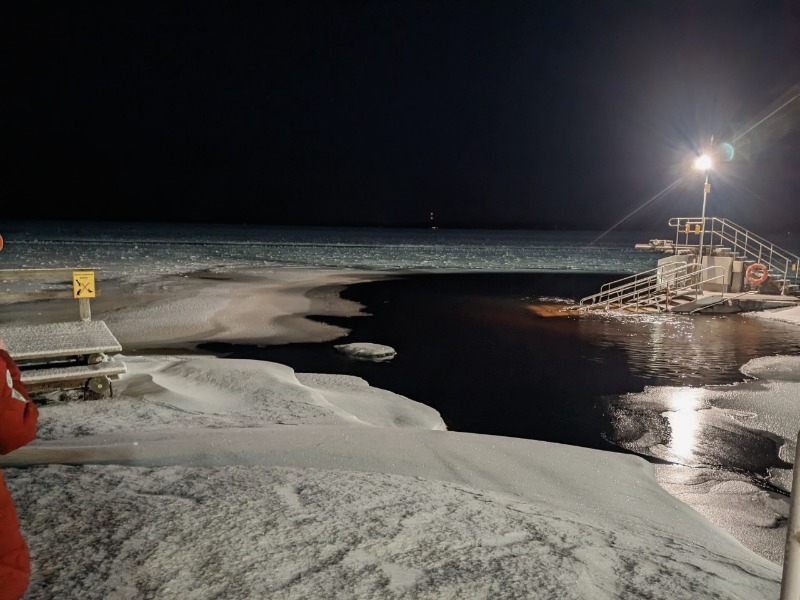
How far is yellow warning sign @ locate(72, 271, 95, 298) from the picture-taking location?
8172mm

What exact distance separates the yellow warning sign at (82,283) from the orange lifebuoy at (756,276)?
2706cm

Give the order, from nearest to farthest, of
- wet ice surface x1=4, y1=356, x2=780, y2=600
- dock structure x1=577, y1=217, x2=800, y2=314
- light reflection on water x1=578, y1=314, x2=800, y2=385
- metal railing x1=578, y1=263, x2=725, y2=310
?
wet ice surface x1=4, y1=356, x2=780, y2=600 < light reflection on water x1=578, y1=314, x2=800, y2=385 < dock structure x1=577, y1=217, x2=800, y2=314 < metal railing x1=578, y1=263, x2=725, y2=310

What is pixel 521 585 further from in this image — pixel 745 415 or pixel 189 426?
pixel 745 415

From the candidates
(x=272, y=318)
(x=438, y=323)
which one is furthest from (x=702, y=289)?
(x=272, y=318)

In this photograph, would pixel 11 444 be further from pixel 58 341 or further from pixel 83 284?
pixel 83 284

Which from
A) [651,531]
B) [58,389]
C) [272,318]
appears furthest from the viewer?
[272,318]

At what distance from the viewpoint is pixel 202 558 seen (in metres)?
3.14

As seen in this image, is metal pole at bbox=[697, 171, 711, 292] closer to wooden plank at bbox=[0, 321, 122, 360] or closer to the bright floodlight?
the bright floodlight

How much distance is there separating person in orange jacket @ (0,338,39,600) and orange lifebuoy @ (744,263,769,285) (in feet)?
95.6

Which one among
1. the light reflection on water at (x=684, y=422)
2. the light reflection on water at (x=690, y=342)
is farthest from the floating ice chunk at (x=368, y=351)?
the light reflection on water at (x=684, y=422)

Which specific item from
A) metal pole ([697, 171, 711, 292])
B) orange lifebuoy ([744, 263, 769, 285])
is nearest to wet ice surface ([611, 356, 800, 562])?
metal pole ([697, 171, 711, 292])

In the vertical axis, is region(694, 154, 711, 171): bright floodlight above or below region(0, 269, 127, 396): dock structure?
above

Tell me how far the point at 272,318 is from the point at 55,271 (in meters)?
11.7

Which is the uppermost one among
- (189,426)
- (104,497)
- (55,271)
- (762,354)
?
(55,271)
